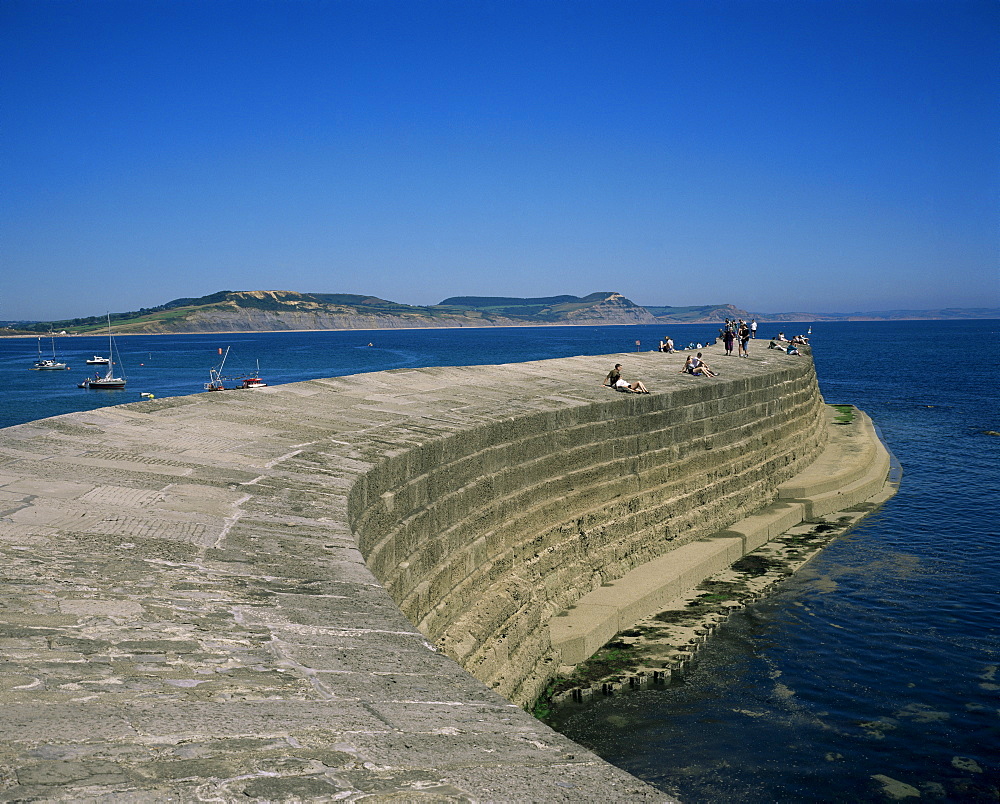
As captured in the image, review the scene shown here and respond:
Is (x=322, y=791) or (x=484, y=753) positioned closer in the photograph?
(x=322, y=791)

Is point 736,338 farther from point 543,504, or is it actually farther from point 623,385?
point 543,504

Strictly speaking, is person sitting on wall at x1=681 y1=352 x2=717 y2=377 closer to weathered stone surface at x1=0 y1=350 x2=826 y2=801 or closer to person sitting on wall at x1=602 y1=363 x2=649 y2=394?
person sitting on wall at x1=602 y1=363 x2=649 y2=394

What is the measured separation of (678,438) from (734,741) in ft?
22.2

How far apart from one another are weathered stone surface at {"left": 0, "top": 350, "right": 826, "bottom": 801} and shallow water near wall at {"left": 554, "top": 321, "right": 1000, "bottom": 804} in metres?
1.98

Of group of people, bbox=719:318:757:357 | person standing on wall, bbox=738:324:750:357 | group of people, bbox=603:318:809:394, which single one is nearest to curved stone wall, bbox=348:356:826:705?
group of people, bbox=603:318:809:394

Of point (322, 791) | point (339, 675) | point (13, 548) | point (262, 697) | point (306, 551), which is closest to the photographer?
point (322, 791)

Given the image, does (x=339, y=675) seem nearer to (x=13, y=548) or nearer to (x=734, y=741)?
(x=13, y=548)

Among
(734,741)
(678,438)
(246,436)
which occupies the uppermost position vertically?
(246,436)

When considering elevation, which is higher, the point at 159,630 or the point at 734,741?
the point at 159,630

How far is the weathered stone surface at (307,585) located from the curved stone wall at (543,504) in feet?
0.15

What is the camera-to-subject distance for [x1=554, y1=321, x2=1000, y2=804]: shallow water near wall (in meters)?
9.70

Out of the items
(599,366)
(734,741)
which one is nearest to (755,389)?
(599,366)

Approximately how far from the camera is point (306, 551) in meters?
5.20

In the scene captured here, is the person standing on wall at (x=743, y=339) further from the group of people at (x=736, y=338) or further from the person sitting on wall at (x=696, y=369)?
the person sitting on wall at (x=696, y=369)
